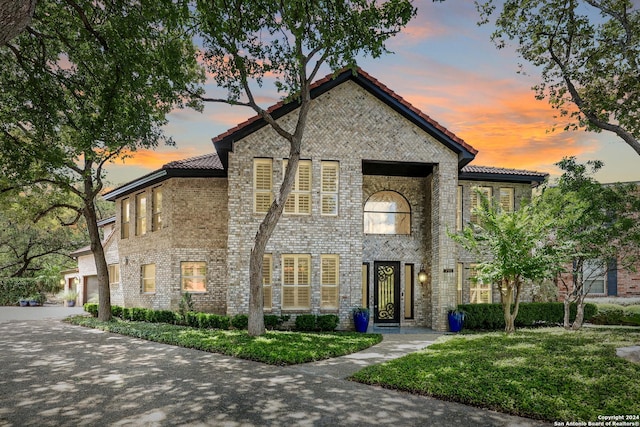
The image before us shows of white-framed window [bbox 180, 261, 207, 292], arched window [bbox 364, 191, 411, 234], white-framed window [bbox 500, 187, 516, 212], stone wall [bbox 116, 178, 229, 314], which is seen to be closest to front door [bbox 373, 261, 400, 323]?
arched window [bbox 364, 191, 411, 234]

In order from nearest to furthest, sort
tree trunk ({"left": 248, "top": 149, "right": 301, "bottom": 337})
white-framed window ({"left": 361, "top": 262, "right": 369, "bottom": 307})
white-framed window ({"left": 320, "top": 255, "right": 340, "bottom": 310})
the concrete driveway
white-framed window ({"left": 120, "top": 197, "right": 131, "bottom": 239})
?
the concrete driveway, tree trunk ({"left": 248, "top": 149, "right": 301, "bottom": 337}), white-framed window ({"left": 320, "top": 255, "right": 340, "bottom": 310}), white-framed window ({"left": 361, "top": 262, "right": 369, "bottom": 307}), white-framed window ({"left": 120, "top": 197, "right": 131, "bottom": 239})

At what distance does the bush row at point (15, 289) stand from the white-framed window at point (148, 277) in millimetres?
18770

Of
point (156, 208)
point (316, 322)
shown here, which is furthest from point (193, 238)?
point (316, 322)

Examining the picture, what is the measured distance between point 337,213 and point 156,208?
8489 millimetres

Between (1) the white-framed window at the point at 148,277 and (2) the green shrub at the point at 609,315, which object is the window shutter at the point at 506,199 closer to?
(2) the green shrub at the point at 609,315

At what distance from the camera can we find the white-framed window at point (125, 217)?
69.9ft

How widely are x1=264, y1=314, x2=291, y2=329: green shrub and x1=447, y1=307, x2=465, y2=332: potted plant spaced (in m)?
5.83

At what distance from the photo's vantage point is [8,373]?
866cm

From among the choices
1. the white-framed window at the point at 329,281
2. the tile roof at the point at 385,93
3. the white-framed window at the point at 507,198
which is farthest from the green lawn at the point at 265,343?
the white-framed window at the point at 507,198

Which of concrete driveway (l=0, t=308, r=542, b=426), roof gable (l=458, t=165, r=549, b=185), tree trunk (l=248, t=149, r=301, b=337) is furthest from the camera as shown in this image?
roof gable (l=458, t=165, r=549, b=185)

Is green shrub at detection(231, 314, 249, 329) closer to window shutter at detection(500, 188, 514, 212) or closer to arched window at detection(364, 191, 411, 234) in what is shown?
arched window at detection(364, 191, 411, 234)

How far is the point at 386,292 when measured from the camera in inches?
688

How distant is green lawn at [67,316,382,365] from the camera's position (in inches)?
395

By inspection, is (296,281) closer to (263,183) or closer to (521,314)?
(263,183)
